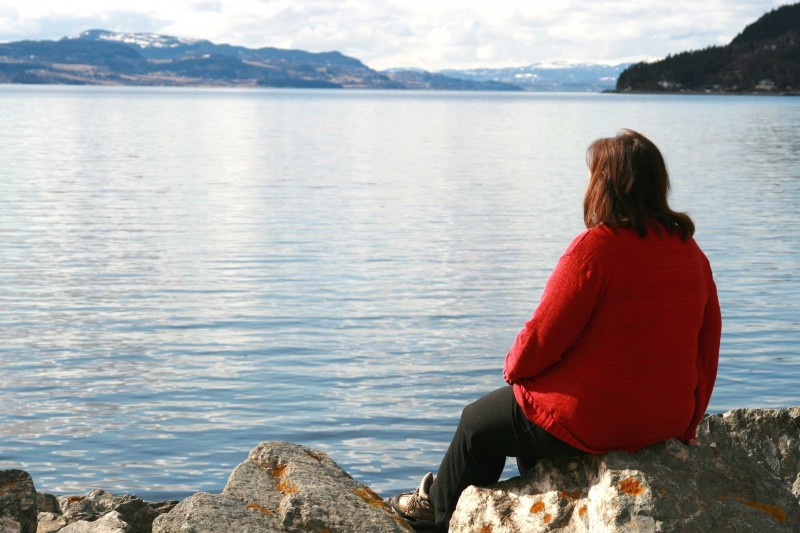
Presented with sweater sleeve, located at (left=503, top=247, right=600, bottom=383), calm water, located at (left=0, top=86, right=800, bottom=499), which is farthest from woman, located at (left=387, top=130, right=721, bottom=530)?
calm water, located at (left=0, top=86, right=800, bottom=499)

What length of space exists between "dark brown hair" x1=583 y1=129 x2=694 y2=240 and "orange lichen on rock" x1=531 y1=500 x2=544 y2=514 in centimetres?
137

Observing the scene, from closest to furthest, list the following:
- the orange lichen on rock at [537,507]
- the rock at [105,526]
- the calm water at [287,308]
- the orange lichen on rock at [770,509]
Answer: the orange lichen on rock at [770,509] < the orange lichen on rock at [537,507] < the rock at [105,526] < the calm water at [287,308]

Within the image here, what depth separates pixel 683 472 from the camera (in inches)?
193

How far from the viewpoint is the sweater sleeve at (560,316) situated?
4.66 meters

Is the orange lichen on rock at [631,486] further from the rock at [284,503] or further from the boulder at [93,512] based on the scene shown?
the boulder at [93,512]

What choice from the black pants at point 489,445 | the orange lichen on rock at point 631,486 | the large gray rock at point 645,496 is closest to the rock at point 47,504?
the black pants at point 489,445

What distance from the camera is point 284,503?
5.50m

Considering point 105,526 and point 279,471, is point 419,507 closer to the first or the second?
point 279,471

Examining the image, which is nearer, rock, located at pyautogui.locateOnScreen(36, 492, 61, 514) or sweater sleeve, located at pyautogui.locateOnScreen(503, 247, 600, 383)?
sweater sleeve, located at pyautogui.locateOnScreen(503, 247, 600, 383)

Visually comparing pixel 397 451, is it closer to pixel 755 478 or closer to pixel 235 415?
pixel 235 415

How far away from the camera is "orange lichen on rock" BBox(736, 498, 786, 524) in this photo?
499cm

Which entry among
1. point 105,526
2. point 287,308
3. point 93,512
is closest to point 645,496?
point 105,526

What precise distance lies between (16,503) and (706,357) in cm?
355

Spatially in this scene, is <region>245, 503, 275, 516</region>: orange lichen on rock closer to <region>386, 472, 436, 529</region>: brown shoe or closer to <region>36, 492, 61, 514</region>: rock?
<region>386, 472, 436, 529</region>: brown shoe
